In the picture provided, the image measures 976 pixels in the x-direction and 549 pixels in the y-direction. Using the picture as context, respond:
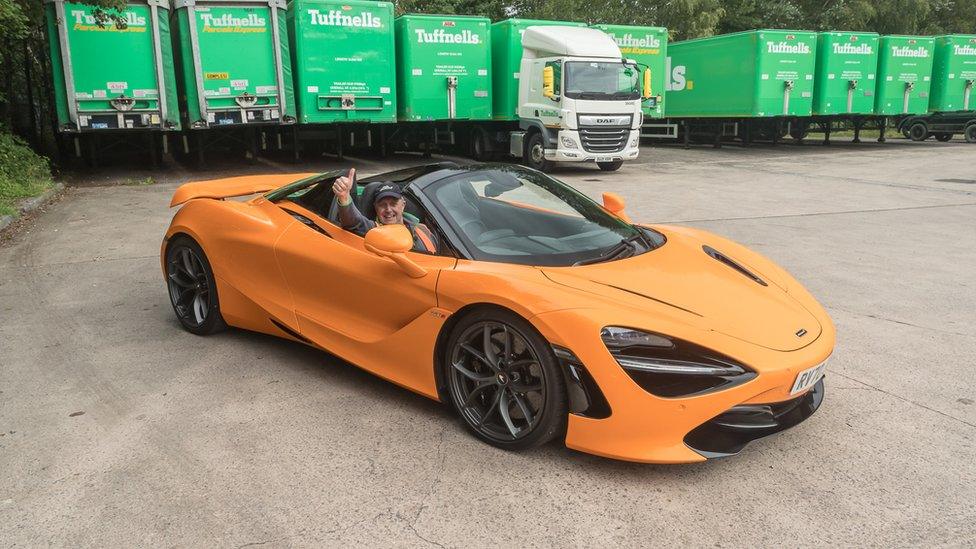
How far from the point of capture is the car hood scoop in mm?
3074

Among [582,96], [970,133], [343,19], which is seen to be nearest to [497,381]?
[582,96]

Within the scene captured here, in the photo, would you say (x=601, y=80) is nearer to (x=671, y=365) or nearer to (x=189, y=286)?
(x=189, y=286)

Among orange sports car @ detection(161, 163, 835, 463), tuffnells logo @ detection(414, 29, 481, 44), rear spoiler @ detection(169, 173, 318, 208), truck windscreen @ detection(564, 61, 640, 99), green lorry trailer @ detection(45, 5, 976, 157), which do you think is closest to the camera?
orange sports car @ detection(161, 163, 835, 463)

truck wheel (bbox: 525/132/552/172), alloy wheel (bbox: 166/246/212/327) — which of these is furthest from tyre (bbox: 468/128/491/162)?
alloy wheel (bbox: 166/246/212/327)

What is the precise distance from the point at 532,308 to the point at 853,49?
25.7m

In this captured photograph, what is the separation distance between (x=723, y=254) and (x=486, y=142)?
1670cm

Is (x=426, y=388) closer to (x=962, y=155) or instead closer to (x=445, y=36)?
(x=445, y=36)

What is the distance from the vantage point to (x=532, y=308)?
306 cm

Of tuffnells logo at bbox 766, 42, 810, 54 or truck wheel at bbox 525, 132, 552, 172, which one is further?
tuffnells logo at bbox 766, 42, 810, 54

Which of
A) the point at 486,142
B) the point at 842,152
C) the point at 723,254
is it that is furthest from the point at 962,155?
the point at 723,254

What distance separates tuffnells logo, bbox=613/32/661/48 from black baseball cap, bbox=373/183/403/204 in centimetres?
1772

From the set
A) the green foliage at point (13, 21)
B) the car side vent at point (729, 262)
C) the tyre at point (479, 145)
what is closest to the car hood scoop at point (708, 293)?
the car side vent at point (729, 262)

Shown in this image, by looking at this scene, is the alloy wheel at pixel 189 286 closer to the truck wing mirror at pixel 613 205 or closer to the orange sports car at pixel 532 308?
the orange sports car at pixel 532 308

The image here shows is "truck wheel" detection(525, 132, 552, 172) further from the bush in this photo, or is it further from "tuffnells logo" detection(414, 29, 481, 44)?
the bush
